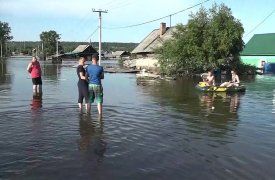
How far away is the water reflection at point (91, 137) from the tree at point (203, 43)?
30532mm

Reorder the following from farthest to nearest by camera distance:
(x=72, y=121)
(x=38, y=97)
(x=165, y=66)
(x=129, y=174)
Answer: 1. (x=165, y=66)
2. (x=38, y=97)
3. (x=72, y=121)
4. (x=129, y=174)

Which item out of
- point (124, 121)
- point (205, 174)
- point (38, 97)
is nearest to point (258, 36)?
point (38, 97)

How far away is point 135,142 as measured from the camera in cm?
977

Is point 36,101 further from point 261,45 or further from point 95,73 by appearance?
point 261,45

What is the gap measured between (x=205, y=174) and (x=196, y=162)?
0.76 m

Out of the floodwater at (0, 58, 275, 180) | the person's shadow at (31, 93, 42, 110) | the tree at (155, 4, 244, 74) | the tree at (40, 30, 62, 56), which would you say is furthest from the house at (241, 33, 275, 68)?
the tree at (40, 30, 62, 56)

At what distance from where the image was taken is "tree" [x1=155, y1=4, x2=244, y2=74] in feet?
143

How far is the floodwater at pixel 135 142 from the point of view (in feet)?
24.6

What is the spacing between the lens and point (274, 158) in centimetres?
868

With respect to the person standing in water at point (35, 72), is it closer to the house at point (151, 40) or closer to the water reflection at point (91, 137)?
the water reflection at point (91, 137)

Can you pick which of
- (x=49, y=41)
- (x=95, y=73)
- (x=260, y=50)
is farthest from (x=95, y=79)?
(x=49, y=41)

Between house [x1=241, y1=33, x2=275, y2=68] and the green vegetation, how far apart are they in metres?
14.5

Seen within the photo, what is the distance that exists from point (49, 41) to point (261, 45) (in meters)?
98.3

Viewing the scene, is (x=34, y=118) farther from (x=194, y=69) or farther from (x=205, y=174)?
(x=194, y=69)
